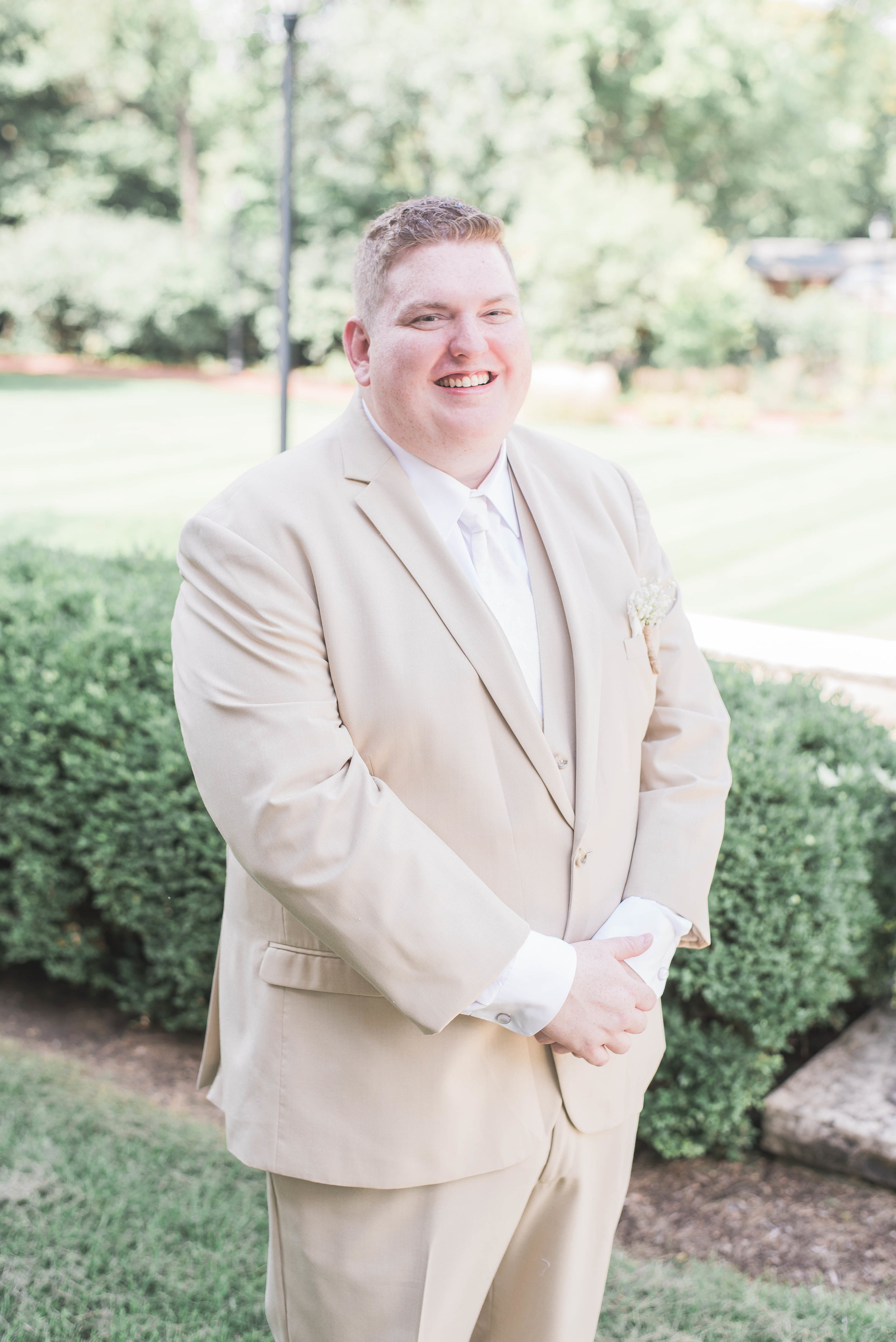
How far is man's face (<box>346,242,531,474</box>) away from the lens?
178cm

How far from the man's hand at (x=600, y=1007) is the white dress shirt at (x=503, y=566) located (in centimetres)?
4

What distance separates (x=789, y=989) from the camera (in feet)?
10.9

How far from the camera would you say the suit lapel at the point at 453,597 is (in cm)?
181

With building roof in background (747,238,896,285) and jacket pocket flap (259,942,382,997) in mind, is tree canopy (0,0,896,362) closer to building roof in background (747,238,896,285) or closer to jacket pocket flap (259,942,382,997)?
building roof in background (747,238,896,285)

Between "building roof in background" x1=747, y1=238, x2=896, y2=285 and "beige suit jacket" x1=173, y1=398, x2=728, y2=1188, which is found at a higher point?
"beige suit jacket" x1=173, y1=398, x2=728, y2=1188

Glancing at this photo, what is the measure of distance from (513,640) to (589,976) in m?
0.55

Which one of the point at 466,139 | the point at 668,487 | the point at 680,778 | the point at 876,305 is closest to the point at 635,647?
the point at 680,778

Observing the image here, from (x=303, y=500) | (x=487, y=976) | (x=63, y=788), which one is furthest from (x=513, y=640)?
(x=63, y=788)

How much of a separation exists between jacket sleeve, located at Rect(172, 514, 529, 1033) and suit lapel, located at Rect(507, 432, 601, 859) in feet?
0.86

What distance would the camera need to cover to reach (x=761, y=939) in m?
3.29

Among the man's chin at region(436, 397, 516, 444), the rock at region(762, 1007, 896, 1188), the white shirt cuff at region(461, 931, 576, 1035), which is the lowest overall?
the rock at region(762, 1007, 896, 1188)

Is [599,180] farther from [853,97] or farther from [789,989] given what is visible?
[789,989]

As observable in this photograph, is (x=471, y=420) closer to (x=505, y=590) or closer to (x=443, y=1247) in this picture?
(x=505, y=590)

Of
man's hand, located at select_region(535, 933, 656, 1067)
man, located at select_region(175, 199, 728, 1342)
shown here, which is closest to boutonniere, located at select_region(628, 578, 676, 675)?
man, located at select_region(175, 199, 728, 1342)
